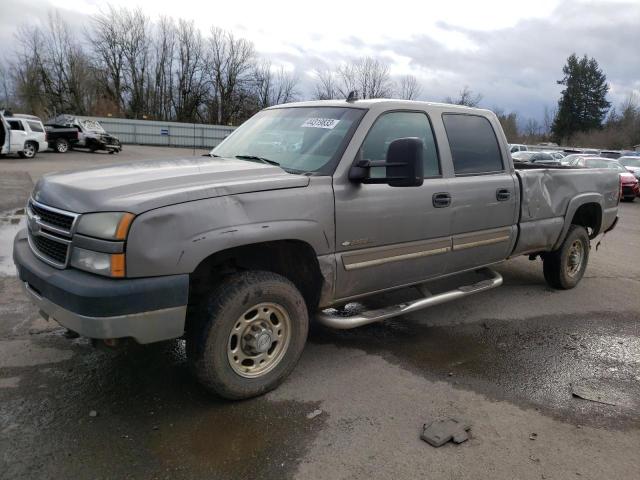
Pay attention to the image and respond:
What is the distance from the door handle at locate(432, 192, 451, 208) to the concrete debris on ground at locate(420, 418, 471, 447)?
65.8 inches

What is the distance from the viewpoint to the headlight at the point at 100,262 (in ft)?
8.73

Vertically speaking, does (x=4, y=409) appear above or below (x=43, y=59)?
below

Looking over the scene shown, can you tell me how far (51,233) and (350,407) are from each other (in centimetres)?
212

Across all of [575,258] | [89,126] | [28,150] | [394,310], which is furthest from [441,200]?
[89,126]

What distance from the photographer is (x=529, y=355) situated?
429 centimetres

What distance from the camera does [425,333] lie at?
464 centimetres

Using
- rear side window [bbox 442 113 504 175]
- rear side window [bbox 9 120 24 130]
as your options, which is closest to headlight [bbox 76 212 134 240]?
rear side window [bbox 442 113 504 175]

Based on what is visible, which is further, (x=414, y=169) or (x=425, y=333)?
(x=425, y=333)

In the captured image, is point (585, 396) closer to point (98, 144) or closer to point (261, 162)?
point (261, 162)

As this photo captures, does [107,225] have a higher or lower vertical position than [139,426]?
higher

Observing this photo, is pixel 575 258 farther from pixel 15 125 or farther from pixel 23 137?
pixel 15 125

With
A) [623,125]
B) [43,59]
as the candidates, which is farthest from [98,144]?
[623,125]

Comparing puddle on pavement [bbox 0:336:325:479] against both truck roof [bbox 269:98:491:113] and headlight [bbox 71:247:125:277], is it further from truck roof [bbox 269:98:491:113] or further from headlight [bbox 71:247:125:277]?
truck roof [bbox 269:98:491:113]

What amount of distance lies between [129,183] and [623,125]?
2953 inches
